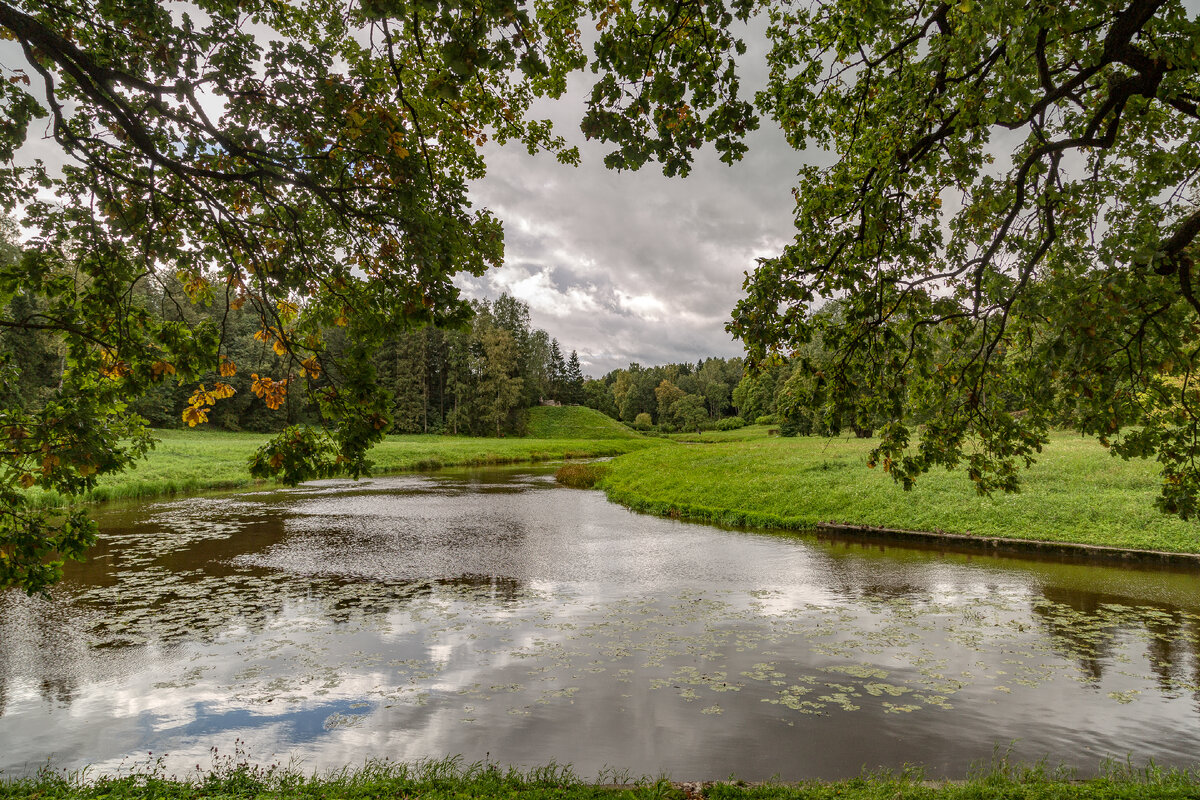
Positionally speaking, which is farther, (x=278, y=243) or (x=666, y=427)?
(x=666, y=427)

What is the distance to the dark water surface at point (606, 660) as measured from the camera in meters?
6.96

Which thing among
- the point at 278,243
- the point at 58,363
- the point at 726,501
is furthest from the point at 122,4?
the point at 58,363

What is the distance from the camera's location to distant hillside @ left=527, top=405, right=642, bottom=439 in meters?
87.0

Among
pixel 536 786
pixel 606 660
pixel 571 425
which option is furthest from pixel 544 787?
pixel 571 425

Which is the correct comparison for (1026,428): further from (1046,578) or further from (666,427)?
(666,427)

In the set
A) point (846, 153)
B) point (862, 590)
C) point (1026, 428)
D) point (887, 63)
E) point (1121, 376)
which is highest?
point (887, 63)

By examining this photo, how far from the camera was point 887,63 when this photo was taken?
818 centimetres

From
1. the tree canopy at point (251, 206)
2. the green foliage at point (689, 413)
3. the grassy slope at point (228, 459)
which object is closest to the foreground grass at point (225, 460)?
the grassy slope at point (228, 459)

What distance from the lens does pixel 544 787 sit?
18.6ft

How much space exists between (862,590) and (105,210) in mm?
15109

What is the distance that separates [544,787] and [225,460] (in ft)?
123

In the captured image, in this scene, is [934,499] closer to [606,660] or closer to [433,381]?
[606,660]

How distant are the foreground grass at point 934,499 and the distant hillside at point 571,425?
186 ft

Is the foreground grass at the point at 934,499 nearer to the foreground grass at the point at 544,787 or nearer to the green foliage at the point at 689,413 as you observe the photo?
the foreground grass at the point at 544,787
